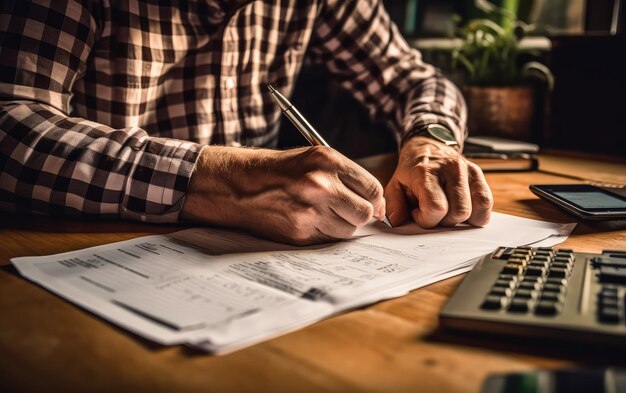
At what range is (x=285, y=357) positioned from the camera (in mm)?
350

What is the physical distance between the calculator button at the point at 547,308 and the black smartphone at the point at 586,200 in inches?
13.2

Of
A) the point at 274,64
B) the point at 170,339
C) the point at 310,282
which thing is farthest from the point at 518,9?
the point at 170,339

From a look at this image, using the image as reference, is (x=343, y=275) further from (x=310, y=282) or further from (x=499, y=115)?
(x=499, y=115)

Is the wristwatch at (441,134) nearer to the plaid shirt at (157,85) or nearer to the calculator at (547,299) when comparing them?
the plaid shirt at (157,85)

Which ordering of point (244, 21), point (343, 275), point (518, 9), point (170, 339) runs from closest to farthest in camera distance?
point (170, 339) → point (343, 275) → point (244, 21) → point (518, 9)

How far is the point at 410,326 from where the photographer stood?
15.6 inches

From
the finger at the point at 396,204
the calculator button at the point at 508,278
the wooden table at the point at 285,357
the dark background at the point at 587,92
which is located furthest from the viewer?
the dark background at the point at 587,92

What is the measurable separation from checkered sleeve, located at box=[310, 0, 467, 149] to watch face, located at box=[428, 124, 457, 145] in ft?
0.66

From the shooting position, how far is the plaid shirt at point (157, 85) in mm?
651

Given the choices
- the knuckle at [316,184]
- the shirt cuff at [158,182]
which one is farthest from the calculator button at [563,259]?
the shirt cuff at [158,182]

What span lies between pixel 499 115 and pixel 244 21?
0.59m

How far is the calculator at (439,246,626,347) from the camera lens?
0.35 metres

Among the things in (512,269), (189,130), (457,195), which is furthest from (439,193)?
(189,130)

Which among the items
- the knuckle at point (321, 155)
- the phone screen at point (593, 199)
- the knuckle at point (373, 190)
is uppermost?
the knuckle at point (321, 155)
